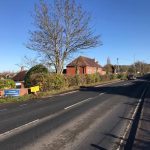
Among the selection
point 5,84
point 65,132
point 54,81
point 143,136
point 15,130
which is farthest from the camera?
point 54,81

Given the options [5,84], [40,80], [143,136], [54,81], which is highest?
[40,80]

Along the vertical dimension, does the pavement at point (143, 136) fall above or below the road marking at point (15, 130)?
below

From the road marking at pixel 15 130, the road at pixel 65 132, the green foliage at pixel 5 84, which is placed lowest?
the road at pixel 65 132

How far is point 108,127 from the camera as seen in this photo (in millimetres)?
13117

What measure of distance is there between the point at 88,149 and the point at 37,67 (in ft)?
124

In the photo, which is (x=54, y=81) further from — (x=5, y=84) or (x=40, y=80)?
(x=5, y=84)

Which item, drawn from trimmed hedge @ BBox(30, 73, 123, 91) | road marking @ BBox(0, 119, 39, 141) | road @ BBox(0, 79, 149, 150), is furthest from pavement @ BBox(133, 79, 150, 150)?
trimmed hedge @ BBox(30, 73, 123, 91)

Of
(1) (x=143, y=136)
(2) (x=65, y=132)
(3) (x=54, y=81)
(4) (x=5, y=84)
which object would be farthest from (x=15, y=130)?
(3) (x=54, y=81)

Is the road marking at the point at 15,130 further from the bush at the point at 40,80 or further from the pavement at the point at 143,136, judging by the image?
the bush at the point at 40,80

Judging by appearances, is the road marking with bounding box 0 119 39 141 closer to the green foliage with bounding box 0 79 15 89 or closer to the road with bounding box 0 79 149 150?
the road with bounding box 0 79 149 150

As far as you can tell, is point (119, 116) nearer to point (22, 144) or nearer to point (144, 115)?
point (144, 115)

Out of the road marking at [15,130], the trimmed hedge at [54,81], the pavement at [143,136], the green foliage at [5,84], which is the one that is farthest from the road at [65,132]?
the trimmed hedge at [54,81]

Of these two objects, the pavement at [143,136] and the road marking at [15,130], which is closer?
the pavement at [143,136]

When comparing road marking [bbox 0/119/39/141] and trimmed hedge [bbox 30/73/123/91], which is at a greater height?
trimmed hedge [bbox 30/73/123/91]
